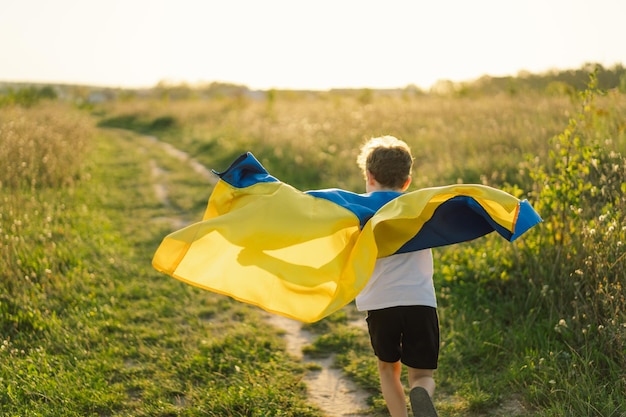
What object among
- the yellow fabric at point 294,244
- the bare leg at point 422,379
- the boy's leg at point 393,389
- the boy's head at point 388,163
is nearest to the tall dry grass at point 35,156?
the yellow fabric at point 294,244

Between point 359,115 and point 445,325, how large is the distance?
36.4 ft

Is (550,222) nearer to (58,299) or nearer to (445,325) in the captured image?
(445,325)

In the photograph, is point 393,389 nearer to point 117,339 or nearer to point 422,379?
point 422,379

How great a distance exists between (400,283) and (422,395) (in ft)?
2.10

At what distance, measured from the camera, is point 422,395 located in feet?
11.0

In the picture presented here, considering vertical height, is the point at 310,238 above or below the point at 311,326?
above

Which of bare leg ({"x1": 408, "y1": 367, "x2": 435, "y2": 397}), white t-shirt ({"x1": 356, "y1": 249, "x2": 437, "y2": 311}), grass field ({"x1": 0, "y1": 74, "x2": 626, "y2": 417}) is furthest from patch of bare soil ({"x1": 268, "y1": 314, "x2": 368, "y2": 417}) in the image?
white t-shirt ({"x1": 356, "y1": 249, "x2": 437, "y2": 311})

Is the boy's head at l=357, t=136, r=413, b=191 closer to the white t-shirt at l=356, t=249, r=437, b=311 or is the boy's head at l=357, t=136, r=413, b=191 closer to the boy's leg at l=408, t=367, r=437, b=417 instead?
the white t-shirt at l=356, t=249, r=437, b=311

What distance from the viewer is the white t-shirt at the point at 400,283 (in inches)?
137

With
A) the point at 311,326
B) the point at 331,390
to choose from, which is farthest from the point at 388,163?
the point at 311,326

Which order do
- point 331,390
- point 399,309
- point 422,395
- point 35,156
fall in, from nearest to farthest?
point 422,395 → point 399,309 → point 331,390 → point 35,156

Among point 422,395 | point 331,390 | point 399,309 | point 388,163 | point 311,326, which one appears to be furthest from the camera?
point 311,326

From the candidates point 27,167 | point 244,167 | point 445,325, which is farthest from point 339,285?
point 27,167

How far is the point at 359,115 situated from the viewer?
16.0 metres
